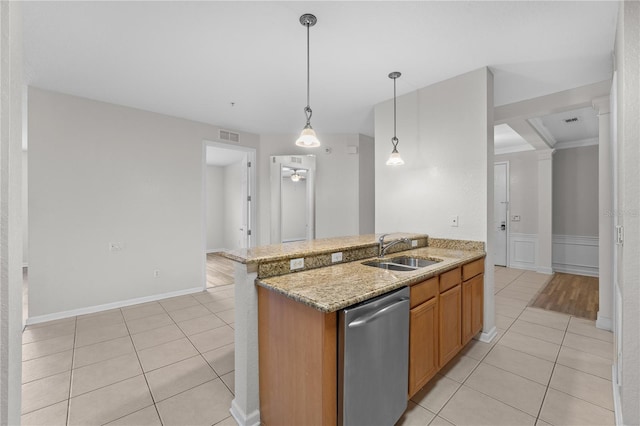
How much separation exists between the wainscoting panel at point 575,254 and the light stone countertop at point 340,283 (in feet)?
16.5

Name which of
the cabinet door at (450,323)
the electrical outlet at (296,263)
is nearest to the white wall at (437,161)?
the cabinet door at (450,323)

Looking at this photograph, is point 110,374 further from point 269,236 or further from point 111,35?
point 269,236

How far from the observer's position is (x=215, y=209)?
8562mm

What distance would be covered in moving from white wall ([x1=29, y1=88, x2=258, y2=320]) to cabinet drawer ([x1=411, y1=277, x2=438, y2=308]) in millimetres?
3729

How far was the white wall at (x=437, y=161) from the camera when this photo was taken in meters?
2.91

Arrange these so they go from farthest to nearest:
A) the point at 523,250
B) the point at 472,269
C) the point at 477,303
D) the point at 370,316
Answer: the point at 523,250, the point at 477,303, the point at 472,269, the point at 370,316

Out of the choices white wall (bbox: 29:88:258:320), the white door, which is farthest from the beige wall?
white wall (bbox: 29:88:258:320)

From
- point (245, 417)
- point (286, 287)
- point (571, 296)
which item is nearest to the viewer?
point (286, 287)

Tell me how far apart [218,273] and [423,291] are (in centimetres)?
479

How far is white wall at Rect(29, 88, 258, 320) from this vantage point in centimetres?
337

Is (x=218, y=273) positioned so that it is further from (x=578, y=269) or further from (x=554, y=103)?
(x=578, y=269)

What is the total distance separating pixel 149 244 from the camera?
4.10 m

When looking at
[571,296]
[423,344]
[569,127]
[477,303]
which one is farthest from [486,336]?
[569,127]

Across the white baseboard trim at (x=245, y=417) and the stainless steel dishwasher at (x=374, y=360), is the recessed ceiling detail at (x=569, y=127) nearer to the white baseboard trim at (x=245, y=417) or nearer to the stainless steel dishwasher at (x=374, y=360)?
the stainless steel dishwasher at (x=374, y=360)
